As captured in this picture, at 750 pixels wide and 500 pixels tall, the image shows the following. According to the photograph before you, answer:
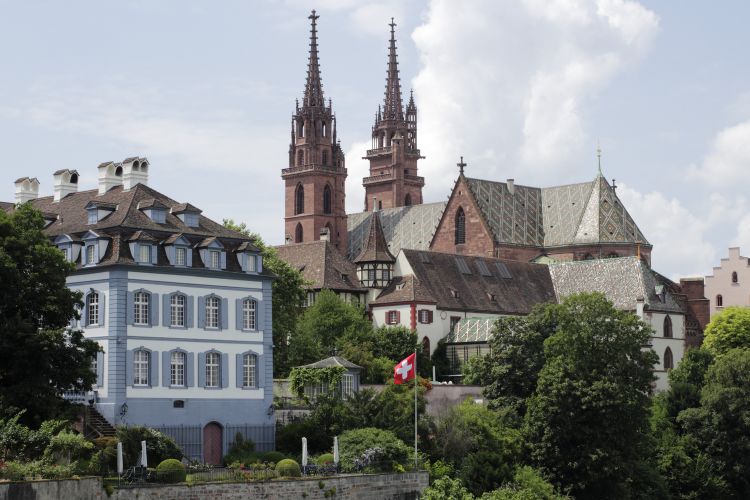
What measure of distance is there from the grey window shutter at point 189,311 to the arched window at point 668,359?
59707 millimetres

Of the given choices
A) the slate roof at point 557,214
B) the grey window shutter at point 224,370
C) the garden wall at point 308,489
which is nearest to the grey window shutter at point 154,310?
the grey window shutter at point 224,370

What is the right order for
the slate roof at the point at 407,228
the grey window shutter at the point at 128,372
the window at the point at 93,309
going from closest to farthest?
the grey window shutter at the point at 128,372 → the window at the point at 93,309 → the slate roof at the point at 407,228

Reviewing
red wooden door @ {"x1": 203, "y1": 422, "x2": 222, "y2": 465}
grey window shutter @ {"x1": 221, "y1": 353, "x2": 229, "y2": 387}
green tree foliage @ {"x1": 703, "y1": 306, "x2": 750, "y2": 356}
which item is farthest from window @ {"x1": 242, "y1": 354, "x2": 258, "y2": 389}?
green tree foliage @ {"x1": 703, "y1": 306, "x2": 750, "y2": 356}

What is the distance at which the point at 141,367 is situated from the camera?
6631cm

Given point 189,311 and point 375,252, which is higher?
point 375,252

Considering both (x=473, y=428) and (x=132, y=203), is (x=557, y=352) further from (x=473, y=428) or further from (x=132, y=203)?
(x=132, y=203)

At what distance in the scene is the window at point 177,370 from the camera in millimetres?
67319

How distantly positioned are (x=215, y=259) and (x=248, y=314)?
10.1 feet

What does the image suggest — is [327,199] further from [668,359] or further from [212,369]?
[212,369]

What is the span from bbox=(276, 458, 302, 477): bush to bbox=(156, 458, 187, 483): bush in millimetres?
4540

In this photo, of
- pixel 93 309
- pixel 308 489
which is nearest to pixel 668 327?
pixel 93 309

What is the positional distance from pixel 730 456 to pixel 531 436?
16808mm

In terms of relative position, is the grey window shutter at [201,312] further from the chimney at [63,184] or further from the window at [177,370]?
the chimney at [63,184]

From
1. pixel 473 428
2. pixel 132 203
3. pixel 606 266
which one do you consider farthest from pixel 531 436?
pixel 606 266
